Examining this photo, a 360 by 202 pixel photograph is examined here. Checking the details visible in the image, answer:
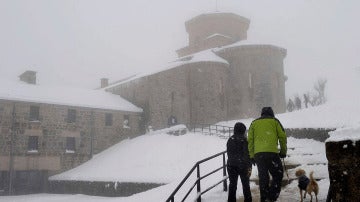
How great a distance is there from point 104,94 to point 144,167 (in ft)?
56.0

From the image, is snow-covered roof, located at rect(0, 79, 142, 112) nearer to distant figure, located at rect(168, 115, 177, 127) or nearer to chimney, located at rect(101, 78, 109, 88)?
distant figure, located at rect(168, 115, 177, 127)

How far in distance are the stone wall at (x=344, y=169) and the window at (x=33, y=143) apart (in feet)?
101

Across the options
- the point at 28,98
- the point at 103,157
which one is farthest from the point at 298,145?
the point at 28,98

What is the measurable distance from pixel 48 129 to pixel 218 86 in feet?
52.8

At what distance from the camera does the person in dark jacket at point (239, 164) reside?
6.95 metres

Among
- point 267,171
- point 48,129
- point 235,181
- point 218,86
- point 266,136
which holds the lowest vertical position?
point 235,181

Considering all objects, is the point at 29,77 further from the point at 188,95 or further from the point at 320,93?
the point at 320,93

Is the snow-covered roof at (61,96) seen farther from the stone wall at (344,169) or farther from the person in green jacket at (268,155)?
the stone wall at (344,169)

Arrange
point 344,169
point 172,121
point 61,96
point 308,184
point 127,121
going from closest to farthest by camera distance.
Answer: point 344,169
point 308,184
point 61,96
point 172,121
point 127,121

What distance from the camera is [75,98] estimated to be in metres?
35.8

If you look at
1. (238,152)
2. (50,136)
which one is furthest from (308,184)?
(50,136)

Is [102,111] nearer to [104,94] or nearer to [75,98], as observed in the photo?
[75,98]

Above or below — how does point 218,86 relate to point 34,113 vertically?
above

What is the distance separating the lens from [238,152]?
7.07m
